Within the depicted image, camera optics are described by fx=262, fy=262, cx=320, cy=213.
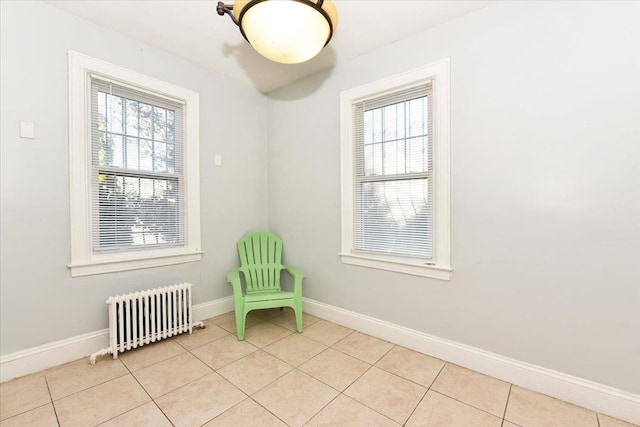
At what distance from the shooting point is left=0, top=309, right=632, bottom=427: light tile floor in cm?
149

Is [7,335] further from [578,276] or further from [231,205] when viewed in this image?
[578,276]

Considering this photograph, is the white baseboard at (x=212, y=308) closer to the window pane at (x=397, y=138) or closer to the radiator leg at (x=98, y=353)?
the radiator leg at (x=98, y=353)

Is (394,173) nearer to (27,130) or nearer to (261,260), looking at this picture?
(261,260)

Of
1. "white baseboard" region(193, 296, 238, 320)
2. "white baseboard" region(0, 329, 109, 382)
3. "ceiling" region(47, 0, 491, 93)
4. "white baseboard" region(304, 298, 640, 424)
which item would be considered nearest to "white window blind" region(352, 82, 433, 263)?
"ceiling" region(47, 0, 491, 93)

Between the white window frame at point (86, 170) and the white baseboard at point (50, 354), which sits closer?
the white baseboard at point (50, 354)

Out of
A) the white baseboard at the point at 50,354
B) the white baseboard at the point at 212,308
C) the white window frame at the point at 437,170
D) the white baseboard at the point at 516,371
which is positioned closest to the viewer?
the white baseboard at the point at 516,371

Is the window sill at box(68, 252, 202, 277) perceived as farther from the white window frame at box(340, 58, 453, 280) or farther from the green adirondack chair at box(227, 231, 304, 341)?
the white window frame at box(340, 58, 453, 280)

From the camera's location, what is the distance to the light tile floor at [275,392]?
1492 mm

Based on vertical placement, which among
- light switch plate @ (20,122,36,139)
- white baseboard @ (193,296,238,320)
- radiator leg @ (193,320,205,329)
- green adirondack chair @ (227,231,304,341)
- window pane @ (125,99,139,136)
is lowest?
radiator leg @ (193,320,205,329)

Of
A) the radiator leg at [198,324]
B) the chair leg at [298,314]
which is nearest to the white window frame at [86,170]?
the radiator leg at [198,324]

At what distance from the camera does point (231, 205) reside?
3041mm

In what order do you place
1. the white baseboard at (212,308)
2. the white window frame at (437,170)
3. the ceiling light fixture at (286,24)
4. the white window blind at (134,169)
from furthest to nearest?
the white baseboard at (212,308) → the white window blind at (134,169) → the white window frame at (437,170) → the ceiling light fixture at (286,24)

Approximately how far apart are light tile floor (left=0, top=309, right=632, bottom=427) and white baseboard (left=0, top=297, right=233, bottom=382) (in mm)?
61

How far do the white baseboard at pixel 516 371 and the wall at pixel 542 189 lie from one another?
51 mm
